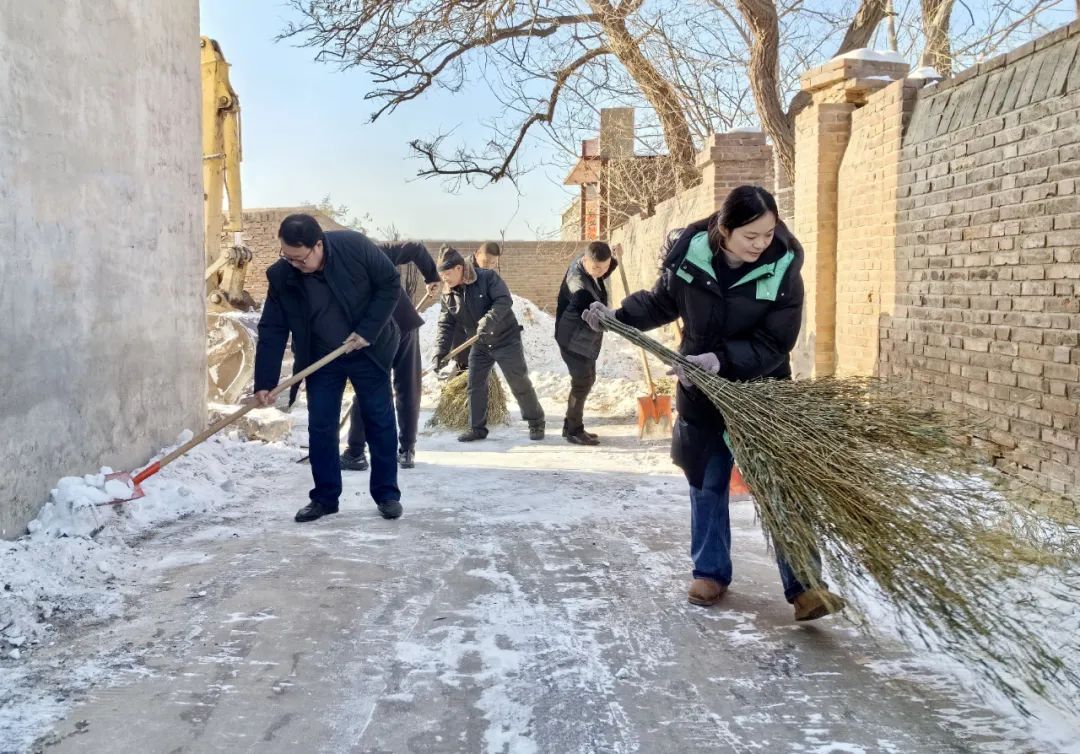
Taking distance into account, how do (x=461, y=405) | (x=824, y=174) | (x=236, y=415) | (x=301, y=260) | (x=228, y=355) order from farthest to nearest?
1. (x=228, y=355)
2. (x=461, y=405)
3. (x=824, y=174)
4. (x=236, y=415)
5. (x=301, y=260)

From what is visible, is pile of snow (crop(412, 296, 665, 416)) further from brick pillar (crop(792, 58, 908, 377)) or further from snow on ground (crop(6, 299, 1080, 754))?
snow on ground (crop(6, 299, 1080, 754))

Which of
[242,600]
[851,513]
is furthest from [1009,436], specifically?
[242,600]

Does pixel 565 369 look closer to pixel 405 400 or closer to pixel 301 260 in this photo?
pixel 405 400

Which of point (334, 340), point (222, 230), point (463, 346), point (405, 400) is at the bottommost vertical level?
point (405, 400)

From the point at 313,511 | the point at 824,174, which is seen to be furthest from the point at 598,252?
the point at 313,511

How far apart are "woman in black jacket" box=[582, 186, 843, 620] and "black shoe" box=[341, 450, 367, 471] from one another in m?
3.79

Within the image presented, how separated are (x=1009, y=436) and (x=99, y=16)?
5.95m

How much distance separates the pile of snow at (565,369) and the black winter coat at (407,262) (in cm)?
113

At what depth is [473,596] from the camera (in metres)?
4.30

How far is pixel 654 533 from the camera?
5488mm

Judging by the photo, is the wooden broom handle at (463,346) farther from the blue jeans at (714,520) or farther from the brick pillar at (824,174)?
the blue jeans at (714,520)

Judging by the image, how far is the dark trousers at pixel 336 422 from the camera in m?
5.75

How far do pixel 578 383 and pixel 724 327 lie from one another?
196 inches

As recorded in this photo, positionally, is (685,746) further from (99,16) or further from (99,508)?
(99,16)
